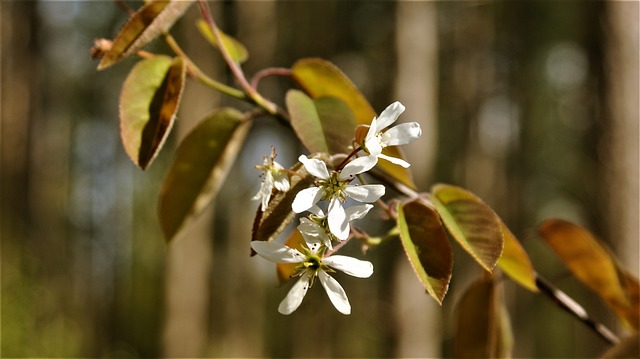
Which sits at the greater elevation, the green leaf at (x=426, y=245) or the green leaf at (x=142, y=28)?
the green leaf at (x=142, y=28)

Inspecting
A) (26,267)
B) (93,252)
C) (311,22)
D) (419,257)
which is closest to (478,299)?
(419,257)

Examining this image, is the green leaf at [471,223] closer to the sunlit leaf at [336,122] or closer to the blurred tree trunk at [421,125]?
the sunlit leaf at [336,122]

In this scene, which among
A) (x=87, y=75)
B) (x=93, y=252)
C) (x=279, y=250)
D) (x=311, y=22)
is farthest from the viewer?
(x=93, y=252)

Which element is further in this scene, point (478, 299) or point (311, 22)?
point (311, 22)

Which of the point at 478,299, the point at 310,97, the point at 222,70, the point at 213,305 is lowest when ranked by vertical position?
the point at 213,305

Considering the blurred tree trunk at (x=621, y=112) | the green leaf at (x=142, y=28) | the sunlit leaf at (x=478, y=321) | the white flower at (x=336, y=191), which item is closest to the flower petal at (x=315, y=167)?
the white flower at (x=336, y=191)

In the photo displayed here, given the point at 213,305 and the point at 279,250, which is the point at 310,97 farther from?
the point at 213,305

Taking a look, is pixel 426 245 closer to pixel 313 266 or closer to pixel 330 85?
pixel 313 266
